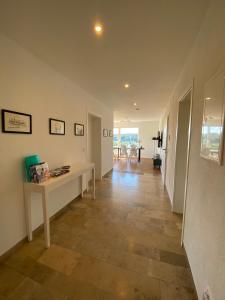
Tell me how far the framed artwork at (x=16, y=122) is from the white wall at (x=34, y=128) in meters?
0.06

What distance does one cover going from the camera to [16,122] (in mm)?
1700

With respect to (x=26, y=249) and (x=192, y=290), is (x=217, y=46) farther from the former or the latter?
(x=26, y=249)

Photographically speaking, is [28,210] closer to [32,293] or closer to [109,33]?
[32,293]

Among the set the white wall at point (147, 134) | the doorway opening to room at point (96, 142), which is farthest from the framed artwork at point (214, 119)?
the white wall at point (147, 134)

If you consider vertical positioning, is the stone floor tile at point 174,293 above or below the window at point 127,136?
below

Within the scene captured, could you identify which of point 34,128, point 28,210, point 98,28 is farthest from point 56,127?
point 98,28

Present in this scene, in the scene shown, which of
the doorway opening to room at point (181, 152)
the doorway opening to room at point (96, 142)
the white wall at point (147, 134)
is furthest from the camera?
the white wall at point (147, 134)

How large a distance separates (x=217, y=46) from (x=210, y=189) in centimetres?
108

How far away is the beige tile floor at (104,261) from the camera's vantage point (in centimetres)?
129

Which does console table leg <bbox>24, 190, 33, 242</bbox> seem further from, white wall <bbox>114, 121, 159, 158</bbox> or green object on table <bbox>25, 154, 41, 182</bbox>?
white wall <bbox>114, 121, 159, 158</bbox>

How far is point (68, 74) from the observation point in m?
2.49

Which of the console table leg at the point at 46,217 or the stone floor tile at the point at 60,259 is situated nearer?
the stone floor tile at the point at 60,259

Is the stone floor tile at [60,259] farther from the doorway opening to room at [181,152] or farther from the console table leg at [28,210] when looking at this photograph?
the doorway opening to room at [181,152]

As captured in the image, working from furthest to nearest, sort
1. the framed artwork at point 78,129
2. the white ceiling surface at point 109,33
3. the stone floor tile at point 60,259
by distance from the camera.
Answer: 1. the framed artwork at point 78,129
2. the stone floor tile at point 60,259
3. the white ceiling surface at point 109,33
